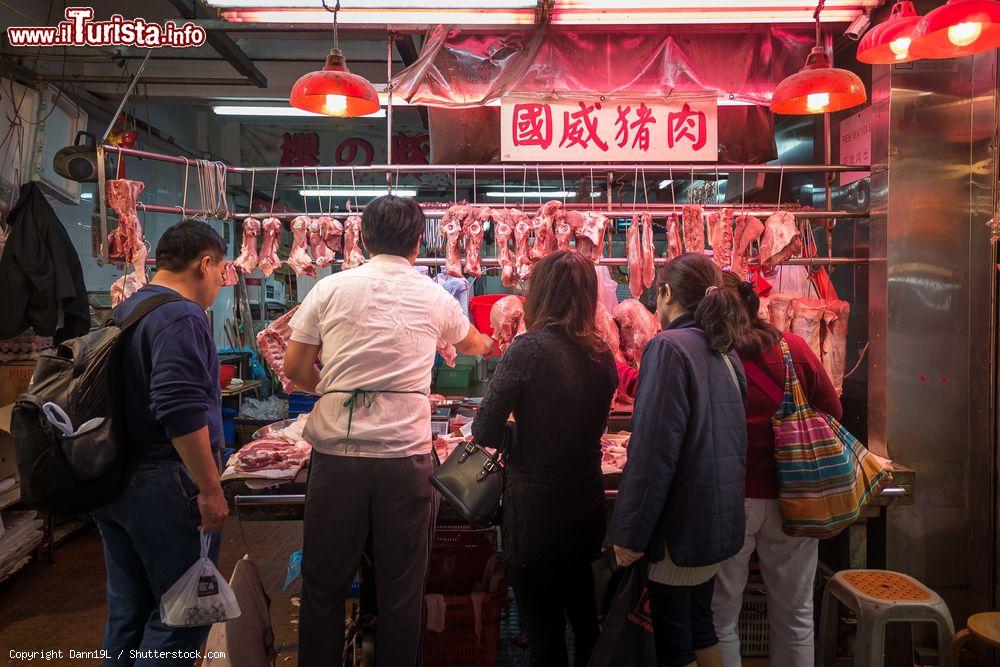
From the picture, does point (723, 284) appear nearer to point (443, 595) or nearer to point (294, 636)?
point (443, 595)

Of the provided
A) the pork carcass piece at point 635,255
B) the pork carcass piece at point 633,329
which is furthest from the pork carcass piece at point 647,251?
the pork carcass piece at point 633,329

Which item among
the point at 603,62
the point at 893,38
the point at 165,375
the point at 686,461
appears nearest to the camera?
the point at 165,375

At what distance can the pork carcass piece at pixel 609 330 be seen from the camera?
4344 mm

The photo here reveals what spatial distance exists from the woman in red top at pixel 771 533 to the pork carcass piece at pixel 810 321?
1444 millimetres

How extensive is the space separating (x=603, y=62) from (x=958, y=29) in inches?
99.2

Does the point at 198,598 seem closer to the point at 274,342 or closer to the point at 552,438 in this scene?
the point at 552,438

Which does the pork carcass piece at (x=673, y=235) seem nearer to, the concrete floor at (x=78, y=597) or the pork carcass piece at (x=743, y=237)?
the pork carcass piece at (x=743, y=237)

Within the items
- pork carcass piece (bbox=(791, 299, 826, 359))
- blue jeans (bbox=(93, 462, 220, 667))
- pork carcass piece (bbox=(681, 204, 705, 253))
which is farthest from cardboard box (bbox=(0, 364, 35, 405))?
pork carcass piece (bbox=(791, 299, 826, 359))

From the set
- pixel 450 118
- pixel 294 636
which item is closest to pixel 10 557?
pixel 294 636

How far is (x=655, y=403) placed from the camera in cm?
249

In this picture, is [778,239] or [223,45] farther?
[223,45]

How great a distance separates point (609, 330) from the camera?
4387 mm

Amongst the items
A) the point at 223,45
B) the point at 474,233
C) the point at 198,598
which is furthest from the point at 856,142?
the point at 223,45

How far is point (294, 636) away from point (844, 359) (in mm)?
4094
